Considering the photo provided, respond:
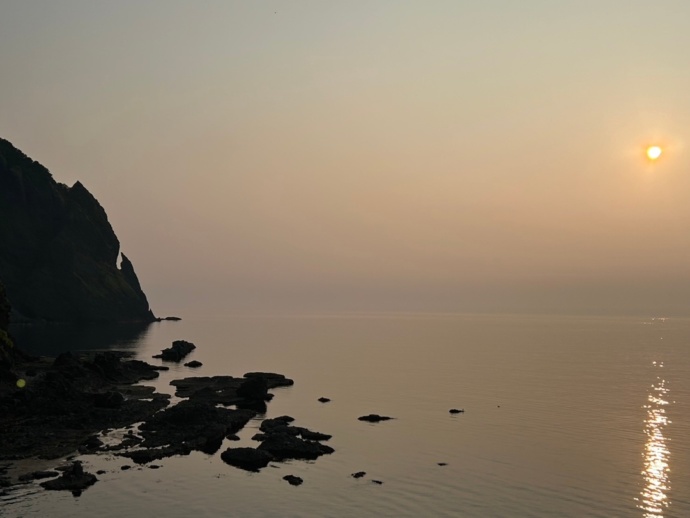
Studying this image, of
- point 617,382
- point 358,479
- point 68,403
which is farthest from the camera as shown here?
point 617,382

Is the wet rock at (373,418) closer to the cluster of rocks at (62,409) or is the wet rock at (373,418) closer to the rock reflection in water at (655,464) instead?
the cluster of rocks at (62,409)

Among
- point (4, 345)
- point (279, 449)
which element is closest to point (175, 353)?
point (4, 345)

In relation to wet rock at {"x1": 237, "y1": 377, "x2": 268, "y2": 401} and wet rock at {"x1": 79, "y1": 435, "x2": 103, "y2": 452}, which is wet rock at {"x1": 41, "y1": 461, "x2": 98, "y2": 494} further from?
wet rock at {"x1": 237, "y1": 377, "x2": 268, "y2": 401}

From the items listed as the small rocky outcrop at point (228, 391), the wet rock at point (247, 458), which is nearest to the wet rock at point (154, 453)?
the wet rock at point (247, 458)

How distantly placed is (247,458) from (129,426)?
59.8 feet

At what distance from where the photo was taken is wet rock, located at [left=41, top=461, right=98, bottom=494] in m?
39.7

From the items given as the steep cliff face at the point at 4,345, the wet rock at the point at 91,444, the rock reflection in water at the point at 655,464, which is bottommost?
the wet rock at the point at 91,444

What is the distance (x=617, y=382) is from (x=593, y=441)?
175 ft

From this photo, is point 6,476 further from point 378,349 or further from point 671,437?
point 378,349

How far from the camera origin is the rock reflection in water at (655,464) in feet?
130

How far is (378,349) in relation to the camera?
596 feet

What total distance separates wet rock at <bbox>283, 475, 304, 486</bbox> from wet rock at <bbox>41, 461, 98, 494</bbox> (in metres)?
13.2

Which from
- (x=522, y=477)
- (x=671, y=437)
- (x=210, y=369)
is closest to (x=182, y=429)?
(x=522, y=477)

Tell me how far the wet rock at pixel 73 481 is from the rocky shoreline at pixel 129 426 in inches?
2.4
